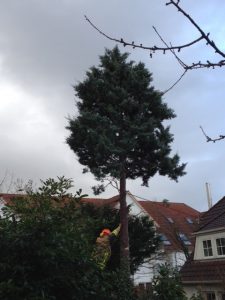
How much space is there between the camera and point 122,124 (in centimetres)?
2400

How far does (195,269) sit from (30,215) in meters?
20.1

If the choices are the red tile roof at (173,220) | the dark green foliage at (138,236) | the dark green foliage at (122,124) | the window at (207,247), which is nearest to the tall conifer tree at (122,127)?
the dark green foliage at (122,124)

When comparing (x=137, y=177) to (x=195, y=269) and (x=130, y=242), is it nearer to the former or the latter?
(x=130, y=242)

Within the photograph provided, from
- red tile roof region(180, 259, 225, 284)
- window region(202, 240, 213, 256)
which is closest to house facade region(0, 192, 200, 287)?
red tile roof region(180, 259, 225, 284)

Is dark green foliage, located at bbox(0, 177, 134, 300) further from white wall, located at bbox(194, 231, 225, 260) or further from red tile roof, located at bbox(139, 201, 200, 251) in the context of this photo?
red tile roof, located at bbox(139, 201, 200, 251)

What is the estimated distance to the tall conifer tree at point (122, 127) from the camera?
76.5 ft

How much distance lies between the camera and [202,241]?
2384cm

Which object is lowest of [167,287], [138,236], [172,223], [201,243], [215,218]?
[167,287]

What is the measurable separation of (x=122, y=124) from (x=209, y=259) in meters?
7.50

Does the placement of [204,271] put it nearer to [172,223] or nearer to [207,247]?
[207,247]

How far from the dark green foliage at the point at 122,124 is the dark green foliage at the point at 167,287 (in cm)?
1664

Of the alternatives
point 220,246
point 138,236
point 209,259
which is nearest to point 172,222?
point 138,236

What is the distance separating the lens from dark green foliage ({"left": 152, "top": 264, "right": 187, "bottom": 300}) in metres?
5.90

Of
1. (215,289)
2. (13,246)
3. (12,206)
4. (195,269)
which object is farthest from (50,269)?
(195,269)
